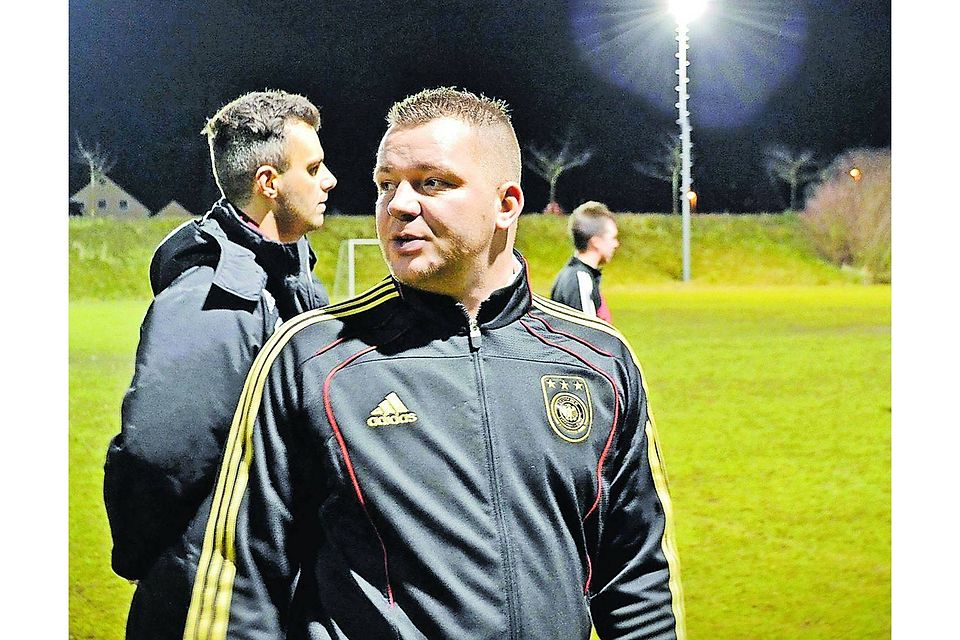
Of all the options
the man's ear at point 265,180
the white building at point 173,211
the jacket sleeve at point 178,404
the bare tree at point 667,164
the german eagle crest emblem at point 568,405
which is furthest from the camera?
the bare tree at point 667,164

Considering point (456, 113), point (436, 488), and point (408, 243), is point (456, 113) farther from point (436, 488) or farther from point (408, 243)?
point (436, 488)

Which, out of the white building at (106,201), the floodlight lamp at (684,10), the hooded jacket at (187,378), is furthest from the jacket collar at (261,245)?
the floodlight lamp at (684,10)

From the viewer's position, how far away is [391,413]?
1279 mm

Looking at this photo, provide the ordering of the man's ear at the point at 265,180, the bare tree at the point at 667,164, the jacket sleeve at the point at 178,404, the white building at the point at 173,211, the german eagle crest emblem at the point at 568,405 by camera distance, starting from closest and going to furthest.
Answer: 1. the german eagle crest emblem at the point at 568,405
2. the jacket sleeve at the point at 178,404
3. the man's ear at the point at 265,180
4. the white building at the point at 173,211
5. the bare tree at the point at 667,164

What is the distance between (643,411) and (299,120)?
32.5 inches

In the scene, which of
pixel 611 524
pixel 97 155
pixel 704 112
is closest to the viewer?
pixel 611 524

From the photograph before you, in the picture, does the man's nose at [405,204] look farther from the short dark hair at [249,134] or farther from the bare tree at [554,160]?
the bare tree at [554,160]

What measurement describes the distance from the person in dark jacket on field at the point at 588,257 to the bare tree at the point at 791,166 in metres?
0.41

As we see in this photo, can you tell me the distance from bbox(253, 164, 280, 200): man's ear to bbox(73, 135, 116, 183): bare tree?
481 millimetres

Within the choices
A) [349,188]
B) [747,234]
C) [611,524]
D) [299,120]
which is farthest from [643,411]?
[747,234]

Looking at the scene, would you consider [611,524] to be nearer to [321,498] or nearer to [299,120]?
[321,498]

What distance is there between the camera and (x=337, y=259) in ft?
6.07

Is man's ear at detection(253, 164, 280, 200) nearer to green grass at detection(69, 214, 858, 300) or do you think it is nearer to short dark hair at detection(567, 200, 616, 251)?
green grass at detection(69, 214, 858, 300)

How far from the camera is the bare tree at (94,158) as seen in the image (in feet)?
6.61
